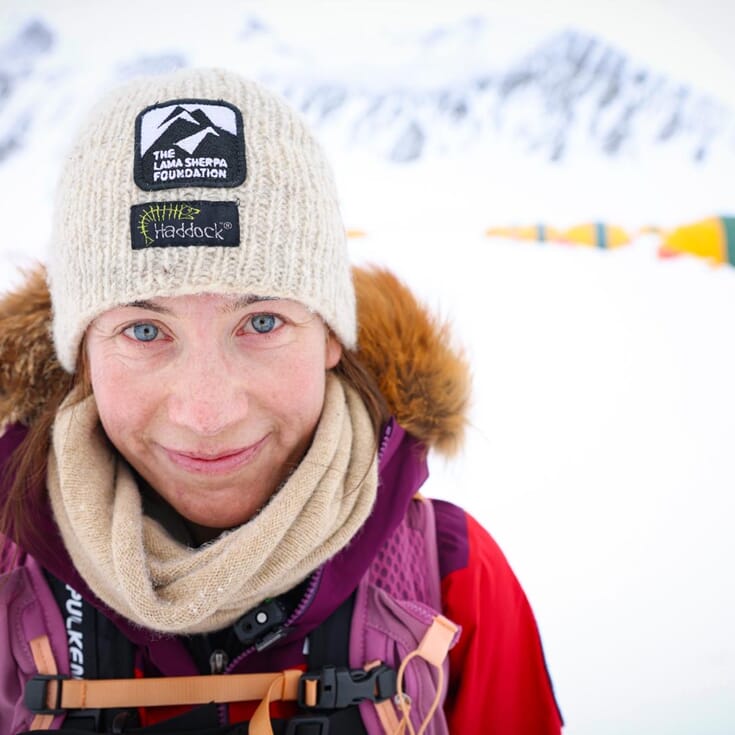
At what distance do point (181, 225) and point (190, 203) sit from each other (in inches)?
1.3

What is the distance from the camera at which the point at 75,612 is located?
1041 millimetres

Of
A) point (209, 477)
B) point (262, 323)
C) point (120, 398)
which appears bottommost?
point (209, 477)

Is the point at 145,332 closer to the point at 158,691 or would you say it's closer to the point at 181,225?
the point at 181,225

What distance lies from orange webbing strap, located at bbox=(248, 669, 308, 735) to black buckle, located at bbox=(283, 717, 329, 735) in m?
0.03

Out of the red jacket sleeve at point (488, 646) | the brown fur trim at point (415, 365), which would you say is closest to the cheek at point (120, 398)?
the brown fur trim at point (415, 365)

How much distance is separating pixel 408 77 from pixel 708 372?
1.94 meters

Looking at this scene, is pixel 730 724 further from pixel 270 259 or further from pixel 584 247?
pixel 584 247

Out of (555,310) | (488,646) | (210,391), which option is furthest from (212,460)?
(555,310)

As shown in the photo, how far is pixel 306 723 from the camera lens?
3.23ft

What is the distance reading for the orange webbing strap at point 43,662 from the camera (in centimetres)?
98

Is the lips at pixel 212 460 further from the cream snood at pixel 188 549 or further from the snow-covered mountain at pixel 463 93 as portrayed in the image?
the snow-covered mountain at pixel 463 93

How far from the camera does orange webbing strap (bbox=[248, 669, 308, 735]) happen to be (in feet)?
3.09

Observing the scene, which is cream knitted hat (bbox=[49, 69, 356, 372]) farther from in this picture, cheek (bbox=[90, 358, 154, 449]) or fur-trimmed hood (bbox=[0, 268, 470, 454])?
fur-trimmed hood (bbox=[0, 268, 470, 454])

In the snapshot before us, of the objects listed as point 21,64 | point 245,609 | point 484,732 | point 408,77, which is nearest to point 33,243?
point 21,64
